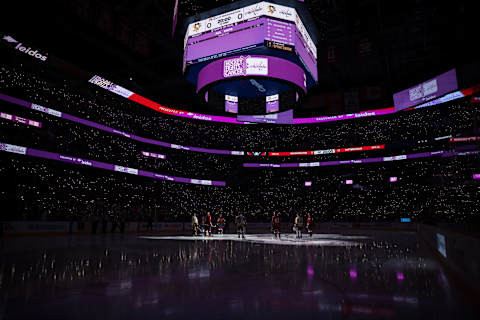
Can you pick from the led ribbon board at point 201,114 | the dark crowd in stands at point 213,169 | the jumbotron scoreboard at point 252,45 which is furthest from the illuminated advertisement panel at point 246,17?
the led ribbon board at point 201,114

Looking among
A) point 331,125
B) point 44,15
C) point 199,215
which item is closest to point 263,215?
point 199,215

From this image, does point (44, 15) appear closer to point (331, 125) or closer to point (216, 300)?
point (216, 300)

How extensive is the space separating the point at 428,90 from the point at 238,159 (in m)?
24.1

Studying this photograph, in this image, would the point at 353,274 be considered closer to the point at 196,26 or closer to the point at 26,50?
the point at 196,26

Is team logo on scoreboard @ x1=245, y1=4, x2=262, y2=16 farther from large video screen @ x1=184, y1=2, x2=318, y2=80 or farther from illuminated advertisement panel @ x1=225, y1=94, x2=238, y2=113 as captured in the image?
illuminated advertisement panel @ x1=225, y1=94, x2=238, y2=113

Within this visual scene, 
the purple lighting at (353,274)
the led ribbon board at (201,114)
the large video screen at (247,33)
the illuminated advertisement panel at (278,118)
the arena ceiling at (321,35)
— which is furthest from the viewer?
the led ribbon board at (201,114)

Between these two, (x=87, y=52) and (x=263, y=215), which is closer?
(x=87, y=52)

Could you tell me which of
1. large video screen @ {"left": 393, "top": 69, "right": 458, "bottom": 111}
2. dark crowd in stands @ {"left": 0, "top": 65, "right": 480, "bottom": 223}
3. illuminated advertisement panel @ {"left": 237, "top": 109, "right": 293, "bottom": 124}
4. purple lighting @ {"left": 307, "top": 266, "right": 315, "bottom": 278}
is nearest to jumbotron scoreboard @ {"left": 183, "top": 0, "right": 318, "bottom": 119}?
purple lighting @ {"left": 307, "top": 266, "right": 315, "bottom": 278}

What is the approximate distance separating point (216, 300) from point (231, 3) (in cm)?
961

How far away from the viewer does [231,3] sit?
10188mm

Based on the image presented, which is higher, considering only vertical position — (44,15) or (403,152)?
(44,15)

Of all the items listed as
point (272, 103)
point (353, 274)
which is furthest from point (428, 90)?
point (353, 274)

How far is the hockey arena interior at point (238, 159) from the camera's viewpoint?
4.21 m

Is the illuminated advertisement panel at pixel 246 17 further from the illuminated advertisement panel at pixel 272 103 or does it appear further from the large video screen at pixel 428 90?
the large video screen at pixel 428 90
